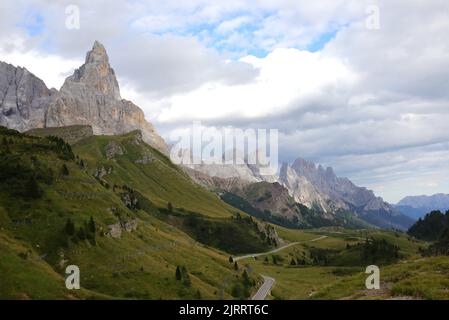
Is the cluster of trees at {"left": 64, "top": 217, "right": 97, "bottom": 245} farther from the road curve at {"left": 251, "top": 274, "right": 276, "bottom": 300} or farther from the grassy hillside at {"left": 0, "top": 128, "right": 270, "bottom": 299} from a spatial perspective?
the road curve at {"left": 251, "top": 274, "right": 276, "bottom": 300}

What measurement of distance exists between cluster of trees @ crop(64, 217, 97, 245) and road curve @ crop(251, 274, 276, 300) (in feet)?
163

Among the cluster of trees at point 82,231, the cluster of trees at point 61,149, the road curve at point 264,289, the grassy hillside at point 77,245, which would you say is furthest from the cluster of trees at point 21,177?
the road curve at point 264,289

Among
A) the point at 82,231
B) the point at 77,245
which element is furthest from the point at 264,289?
the point at 77,245

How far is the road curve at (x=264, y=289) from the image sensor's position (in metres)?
138

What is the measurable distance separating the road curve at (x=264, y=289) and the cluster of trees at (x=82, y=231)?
163 ft

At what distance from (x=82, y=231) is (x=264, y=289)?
214 ft

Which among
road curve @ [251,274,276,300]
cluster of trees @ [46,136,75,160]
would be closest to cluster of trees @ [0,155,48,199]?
cluster of trees @ [46,136,75,160]

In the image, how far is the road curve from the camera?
452ft

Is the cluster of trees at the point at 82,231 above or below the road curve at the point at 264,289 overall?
above

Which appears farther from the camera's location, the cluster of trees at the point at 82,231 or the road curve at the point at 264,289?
the road curve at the point at 264,289

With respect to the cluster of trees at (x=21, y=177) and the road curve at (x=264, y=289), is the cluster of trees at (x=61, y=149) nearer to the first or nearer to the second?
the cluster of trees at (x=21, y=177)

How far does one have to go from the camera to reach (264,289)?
6063 inches

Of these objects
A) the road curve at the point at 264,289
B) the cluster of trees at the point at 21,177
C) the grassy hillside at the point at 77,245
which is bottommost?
the road curve at the point at 264,289
